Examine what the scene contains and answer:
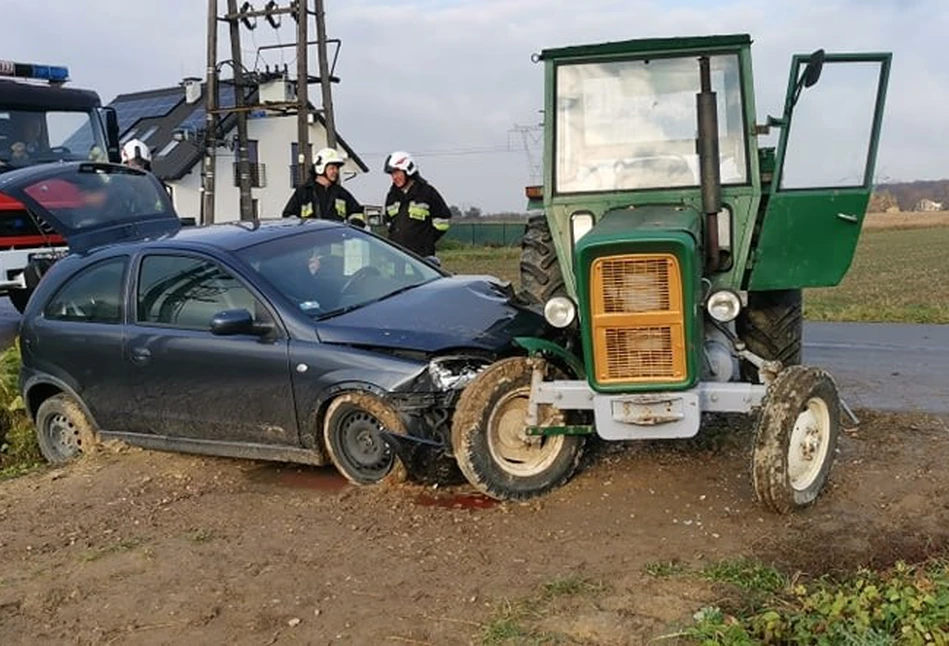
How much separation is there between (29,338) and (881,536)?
5940mm

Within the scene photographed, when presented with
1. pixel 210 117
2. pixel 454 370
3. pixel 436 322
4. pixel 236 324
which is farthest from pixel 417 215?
pixel 210 117

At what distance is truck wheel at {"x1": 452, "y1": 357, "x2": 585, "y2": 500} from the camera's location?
232 inches

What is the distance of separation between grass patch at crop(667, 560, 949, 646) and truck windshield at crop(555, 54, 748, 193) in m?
2.85

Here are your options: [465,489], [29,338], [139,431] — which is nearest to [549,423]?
[465,489]

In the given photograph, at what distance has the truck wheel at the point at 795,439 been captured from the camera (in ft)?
17.3

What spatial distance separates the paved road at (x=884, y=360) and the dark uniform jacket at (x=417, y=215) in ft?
12.5

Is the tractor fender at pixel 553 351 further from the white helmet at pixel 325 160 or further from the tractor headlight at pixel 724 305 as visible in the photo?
the white helmet at pixel 325 160

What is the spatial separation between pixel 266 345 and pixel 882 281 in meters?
18.4

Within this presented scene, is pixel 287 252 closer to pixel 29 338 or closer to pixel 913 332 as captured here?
pixel 29 338

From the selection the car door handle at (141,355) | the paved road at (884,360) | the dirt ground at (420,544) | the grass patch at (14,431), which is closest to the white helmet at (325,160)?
the grass patch at (14,431)

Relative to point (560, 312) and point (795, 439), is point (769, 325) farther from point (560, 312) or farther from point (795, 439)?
point (560, 312)

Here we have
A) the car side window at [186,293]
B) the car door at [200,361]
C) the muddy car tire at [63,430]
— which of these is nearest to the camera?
the car door at [200,361]

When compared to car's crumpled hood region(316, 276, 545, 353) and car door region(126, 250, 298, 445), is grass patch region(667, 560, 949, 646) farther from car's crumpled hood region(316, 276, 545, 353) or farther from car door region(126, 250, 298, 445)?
car door region(126, 250, 298, 445)

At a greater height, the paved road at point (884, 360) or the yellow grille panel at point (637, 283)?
the yellow grille panel at point (637, 283)
